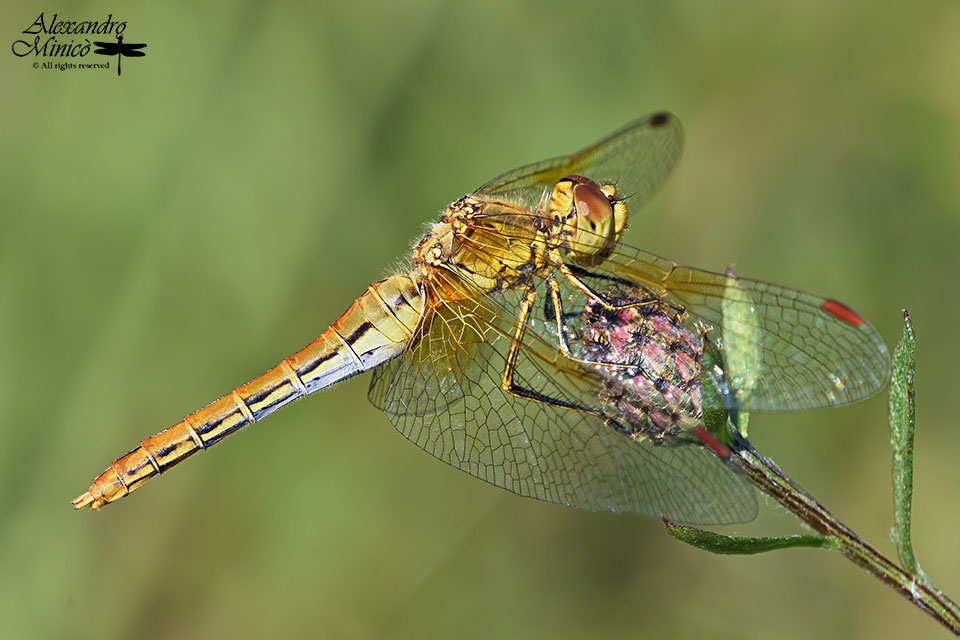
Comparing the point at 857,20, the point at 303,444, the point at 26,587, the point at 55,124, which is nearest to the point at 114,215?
the point at 55,124

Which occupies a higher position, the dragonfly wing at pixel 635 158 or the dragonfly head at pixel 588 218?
the dragonfly wing at pixel 635 158

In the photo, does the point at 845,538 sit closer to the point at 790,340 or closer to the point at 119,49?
the point at 790,340

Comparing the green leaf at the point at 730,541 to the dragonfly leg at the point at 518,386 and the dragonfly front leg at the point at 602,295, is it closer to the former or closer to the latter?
the dragonfly leg at the point at 518,386

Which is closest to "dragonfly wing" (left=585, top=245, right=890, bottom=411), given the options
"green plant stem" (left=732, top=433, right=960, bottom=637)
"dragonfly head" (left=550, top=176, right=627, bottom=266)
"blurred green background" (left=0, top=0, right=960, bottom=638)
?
"green plant stem" (left=732, top=433, right=960, bottom=637)

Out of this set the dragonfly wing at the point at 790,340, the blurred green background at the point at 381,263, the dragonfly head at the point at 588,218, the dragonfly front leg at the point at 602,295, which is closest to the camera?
the dragonfly wing at the point at 790,340

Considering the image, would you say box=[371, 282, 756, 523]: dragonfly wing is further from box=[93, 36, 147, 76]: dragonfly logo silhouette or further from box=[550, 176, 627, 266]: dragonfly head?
box=[93, 36, 147, 76]: dragonfly logo silhouette

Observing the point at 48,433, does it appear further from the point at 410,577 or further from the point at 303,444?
the point at 410,577

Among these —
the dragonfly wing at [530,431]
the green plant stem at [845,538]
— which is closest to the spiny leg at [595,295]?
the dragonfly wing at [530,431]

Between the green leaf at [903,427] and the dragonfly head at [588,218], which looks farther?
the dragonfly head at [588,218]

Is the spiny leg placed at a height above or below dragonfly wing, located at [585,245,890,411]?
above
